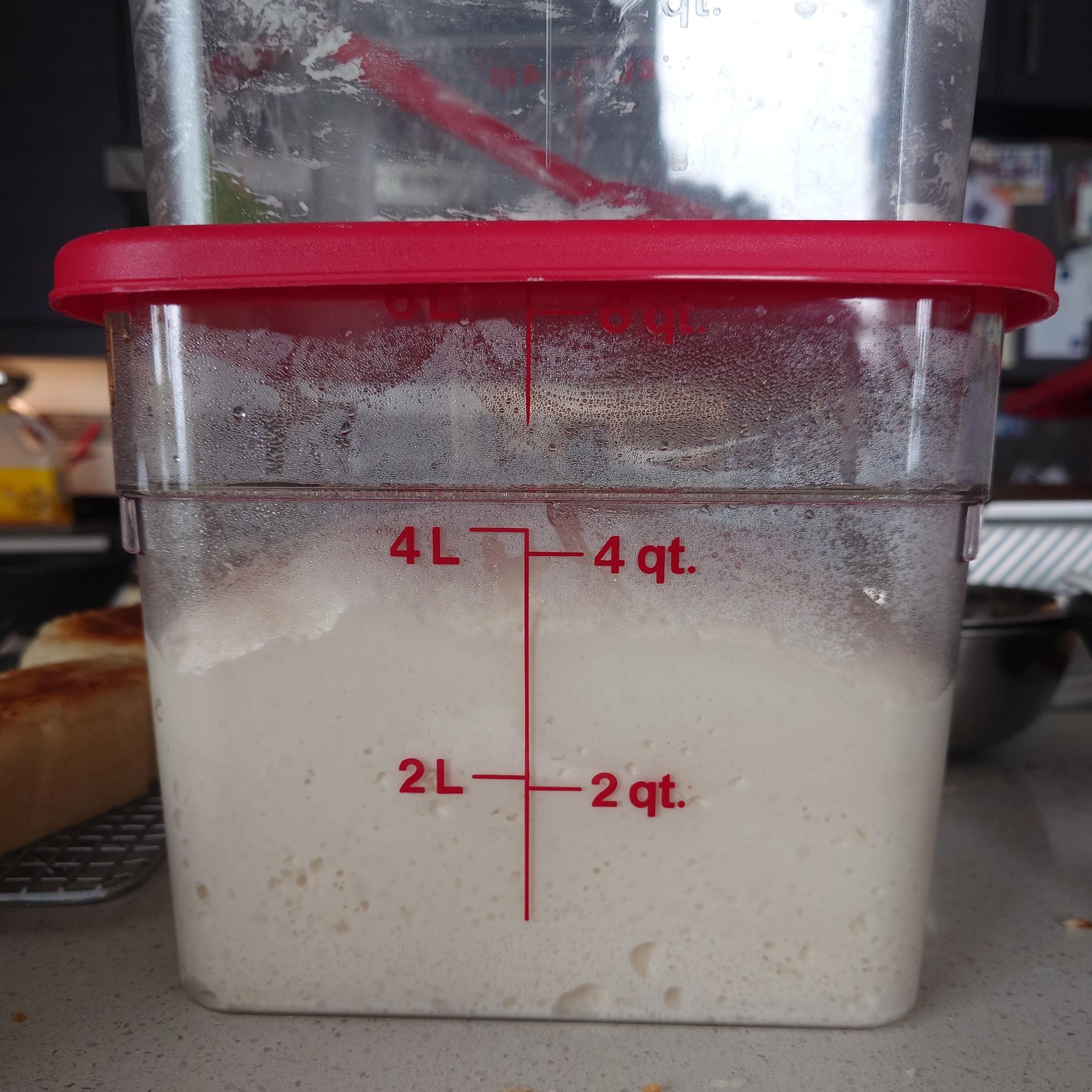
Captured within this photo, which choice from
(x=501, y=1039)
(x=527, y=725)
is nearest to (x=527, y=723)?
(x=527, y=725)

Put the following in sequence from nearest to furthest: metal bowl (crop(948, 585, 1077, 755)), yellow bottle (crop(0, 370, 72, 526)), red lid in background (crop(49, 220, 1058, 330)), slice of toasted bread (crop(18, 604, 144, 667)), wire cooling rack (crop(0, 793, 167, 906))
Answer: red lid in background (crop(49, 220, 1058, 330)) < wire cooling rack (crop(0, 793, 167, 906)) < metal bowl (crop(948, 585, 1077, 755)) < slice of toasted bread (crop(18, 604, 144, 667)) < yellow bottle (crop(0, 370, 72, 526))

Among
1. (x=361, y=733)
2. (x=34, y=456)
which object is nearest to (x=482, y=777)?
(x=361, y=733)

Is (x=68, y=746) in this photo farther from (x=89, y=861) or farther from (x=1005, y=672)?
(x=1005, y=672)

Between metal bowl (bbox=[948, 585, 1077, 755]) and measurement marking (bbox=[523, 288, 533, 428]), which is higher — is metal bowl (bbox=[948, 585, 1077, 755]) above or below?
below

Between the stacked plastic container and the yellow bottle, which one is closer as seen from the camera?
the stacked plastic container

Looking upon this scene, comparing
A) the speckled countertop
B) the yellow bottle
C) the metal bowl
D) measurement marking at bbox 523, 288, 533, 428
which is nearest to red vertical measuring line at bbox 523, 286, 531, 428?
measurement marking at bbox 523, 288, 533, 428

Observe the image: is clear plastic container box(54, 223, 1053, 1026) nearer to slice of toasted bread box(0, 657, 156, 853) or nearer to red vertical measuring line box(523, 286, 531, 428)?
red vertical measuring line box(523, 286, 531, 428)

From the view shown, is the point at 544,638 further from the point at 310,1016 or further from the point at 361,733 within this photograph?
the point at 310,1016
